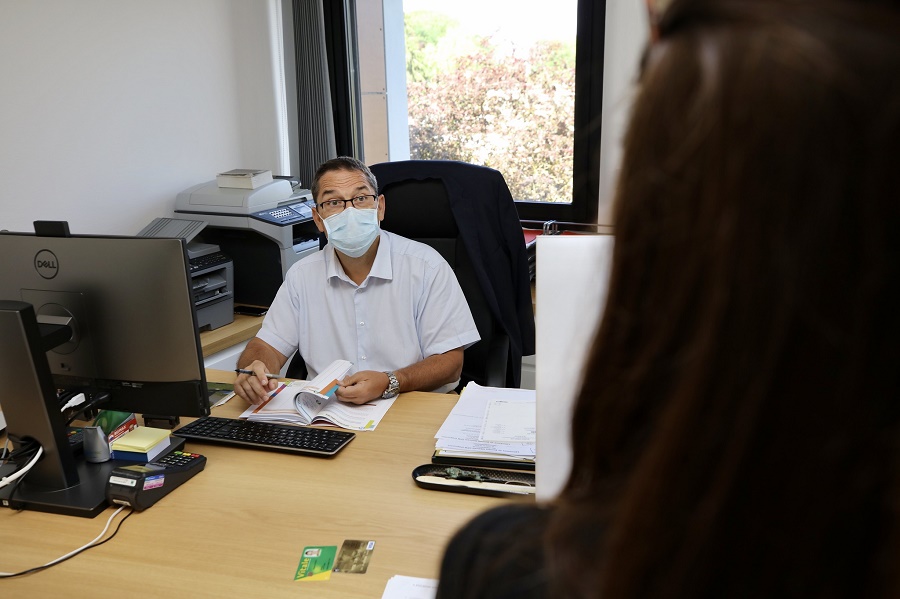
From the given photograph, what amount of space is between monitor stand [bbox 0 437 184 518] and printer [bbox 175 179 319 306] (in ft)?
4.51

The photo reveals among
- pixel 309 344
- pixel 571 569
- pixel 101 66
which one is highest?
pixel 101 66

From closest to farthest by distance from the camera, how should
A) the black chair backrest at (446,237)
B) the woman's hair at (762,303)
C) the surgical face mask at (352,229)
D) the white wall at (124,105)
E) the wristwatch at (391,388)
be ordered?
the woman's hair at (762,303) → the wristwatch at (391,388) → the surgical face mask at (352,229) → the black chair backrest at (446,237) → the white wall at (124,105)

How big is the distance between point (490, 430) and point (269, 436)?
0.47 metres

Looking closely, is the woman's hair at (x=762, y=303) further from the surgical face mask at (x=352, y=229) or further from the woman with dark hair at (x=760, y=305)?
the surgical face mask at (x=352, y=229)

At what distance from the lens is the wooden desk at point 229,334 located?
8.35 ft

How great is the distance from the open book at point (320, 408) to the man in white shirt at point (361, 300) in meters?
0.35

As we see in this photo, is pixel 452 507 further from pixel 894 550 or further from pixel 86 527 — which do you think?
pixel 894 550

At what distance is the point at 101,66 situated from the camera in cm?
267

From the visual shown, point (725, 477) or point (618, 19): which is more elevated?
point (618, 19)

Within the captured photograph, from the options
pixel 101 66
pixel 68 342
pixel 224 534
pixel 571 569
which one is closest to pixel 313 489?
pixel 224 534

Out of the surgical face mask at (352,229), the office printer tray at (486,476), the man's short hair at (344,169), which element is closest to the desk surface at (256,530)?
the office printer tray at (486,476)

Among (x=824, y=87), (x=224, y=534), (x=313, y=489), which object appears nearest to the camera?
(x=824, y=87)

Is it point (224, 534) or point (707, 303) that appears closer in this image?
point (707, 303)

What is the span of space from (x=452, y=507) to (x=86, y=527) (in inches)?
25.5
